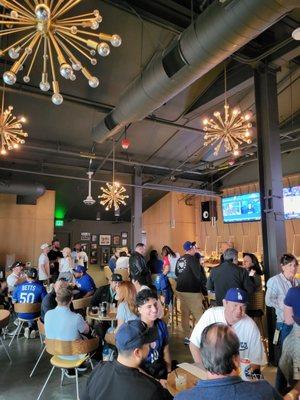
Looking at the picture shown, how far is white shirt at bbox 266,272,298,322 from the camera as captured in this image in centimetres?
351

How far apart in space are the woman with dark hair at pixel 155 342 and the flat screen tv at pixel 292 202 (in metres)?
7.50

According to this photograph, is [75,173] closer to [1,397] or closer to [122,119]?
[122,119]

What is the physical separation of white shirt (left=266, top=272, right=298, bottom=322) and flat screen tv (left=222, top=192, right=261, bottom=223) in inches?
274

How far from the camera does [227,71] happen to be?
6.44 m

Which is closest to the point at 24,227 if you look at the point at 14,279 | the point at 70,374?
the point at 14,279

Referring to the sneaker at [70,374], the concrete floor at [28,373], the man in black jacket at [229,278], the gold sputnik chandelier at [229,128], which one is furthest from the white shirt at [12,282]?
the gold sputnik chandelier at [229,128]

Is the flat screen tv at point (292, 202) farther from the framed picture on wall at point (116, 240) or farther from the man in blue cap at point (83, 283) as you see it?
the framed picture on wall at point (116, 240)

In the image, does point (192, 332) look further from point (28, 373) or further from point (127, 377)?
point (28, 373)

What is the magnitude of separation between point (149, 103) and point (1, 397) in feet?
12.7

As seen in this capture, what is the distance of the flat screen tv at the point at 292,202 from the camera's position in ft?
29.5

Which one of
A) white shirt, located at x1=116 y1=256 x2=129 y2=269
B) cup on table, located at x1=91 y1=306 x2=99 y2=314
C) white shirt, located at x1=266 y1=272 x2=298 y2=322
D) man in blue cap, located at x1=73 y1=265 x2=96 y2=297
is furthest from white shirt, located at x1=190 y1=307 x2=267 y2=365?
white shirt, located at x1=116 y1=256 x2=129 y2=269

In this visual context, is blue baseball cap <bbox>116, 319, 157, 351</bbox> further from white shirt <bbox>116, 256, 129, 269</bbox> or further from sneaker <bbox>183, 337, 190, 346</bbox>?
white shirt <bbox>116, 256, 129, 269</bbox>

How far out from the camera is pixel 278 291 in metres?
3.55

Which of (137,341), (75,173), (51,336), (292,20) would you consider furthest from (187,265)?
(75,173)
